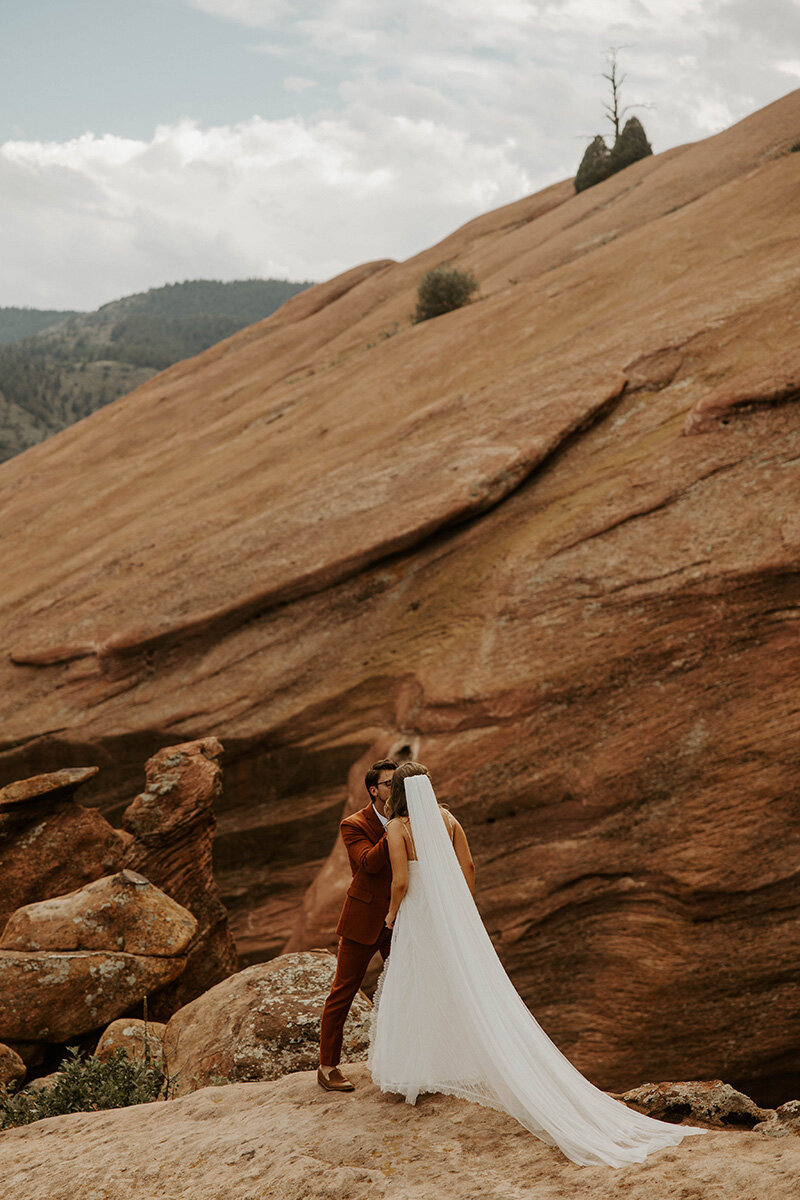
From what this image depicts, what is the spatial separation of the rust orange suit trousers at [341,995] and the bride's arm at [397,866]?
540 mm

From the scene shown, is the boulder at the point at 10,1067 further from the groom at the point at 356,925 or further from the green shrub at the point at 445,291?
the green shrub at the point at 445,291

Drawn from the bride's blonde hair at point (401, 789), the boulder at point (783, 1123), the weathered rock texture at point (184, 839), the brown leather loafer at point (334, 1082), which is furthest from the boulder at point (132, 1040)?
the boulder at point (783, 1123)

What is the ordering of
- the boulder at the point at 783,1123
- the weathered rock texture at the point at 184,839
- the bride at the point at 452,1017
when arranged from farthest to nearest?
the weathered rock texture at the point at 184,839, the boulder at the point at 783,1123, the bride at the point at 452,1017

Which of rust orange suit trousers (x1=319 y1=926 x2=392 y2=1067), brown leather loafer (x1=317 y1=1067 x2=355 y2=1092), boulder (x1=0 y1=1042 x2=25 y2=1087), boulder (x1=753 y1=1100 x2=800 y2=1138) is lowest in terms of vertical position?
boulder (x1=753 y1=1100 x2=800 y2=1138)

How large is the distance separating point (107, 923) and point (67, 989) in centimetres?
88

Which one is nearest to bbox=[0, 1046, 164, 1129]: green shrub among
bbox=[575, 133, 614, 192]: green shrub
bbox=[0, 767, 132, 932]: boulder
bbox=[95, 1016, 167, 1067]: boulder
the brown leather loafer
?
bbox=[95, 1016, 167, 1067]: boulder

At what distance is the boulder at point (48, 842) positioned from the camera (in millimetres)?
12922

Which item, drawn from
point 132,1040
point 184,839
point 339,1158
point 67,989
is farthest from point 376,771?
point 184,839

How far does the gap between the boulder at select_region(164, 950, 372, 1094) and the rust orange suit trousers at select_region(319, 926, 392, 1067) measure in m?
2.03

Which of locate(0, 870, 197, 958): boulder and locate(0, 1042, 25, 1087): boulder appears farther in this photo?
locate(0, 870, 197, 958): boulder

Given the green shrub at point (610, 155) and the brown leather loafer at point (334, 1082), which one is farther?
the green shrub at point (610, 155)

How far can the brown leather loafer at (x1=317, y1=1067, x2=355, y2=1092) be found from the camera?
646 centimetres

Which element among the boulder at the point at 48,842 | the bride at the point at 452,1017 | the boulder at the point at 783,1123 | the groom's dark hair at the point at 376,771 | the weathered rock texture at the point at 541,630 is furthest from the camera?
the boulder at the point at 48,842

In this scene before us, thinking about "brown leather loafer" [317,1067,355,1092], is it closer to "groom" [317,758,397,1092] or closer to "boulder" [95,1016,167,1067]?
"groom" [317,758,397,1092]
